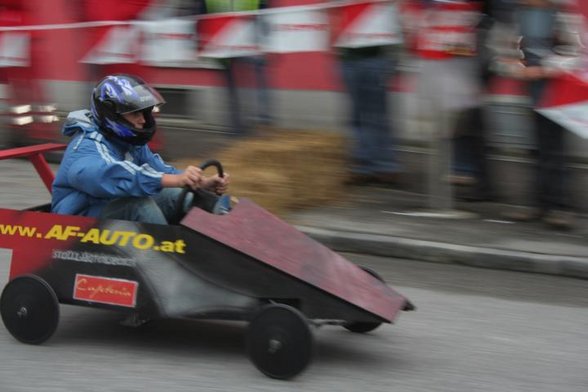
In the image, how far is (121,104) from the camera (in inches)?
178

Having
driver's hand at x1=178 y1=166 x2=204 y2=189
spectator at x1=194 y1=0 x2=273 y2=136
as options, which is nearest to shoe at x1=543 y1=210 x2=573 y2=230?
spectator at x1=194 y1=0 x2=273 y2=136

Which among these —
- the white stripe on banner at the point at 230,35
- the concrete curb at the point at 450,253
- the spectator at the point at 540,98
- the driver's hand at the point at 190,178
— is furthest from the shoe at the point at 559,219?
the driver's hand at the point at 190,178

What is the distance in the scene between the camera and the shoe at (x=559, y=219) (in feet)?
22.3

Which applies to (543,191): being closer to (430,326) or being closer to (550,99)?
(550,99)

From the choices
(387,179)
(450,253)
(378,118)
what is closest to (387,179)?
(387,179)

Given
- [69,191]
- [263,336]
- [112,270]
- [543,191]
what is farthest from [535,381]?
[543,191]

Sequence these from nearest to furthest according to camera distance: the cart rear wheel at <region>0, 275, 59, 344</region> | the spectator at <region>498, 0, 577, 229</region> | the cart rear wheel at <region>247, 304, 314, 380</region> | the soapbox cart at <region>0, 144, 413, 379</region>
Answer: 1. the cart rear wheel at <region>247, 304, 314, 380</region>
2. the soapbox cart at <region>0, 144, 413, 379</region>
3. the cart rear wheel at <region>0, 275, 59, 344</region>
4. the spectator at <region>498, 0, 577, 229</region>

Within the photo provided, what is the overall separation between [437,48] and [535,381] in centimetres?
319

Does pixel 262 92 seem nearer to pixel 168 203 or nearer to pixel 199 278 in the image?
pixel 168 203

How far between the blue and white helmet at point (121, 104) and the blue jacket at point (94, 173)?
7cm

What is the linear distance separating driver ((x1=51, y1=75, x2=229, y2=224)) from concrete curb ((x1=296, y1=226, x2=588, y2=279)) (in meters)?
2.06

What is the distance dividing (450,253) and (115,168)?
8.80 feet

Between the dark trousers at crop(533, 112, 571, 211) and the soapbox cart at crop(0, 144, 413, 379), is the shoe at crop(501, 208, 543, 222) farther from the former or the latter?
the soapbox cart at crop(0, 144, 413, 379)

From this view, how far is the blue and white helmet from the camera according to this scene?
4523 mm
